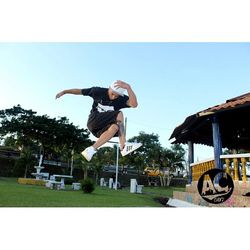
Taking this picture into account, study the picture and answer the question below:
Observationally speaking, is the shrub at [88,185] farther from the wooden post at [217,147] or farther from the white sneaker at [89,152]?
the wooden post at [217,147]

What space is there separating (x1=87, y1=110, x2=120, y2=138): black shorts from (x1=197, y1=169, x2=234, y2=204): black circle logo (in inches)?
86.5

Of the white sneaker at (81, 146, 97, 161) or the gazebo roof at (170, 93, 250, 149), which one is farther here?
the white sneaker at (81, 146, 97, 161)

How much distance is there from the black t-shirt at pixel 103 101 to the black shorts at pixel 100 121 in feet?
0.30

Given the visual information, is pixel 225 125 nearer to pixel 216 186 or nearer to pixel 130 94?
pixel 216 186

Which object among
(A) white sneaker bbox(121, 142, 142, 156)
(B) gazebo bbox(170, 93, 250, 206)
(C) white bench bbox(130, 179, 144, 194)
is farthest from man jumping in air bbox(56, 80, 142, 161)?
(C) white bench bbox(130, 179, 144, 194)

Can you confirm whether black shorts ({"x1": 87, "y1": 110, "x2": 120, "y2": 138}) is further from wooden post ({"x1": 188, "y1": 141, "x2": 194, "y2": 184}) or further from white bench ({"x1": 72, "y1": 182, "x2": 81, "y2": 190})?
wooden post ({"x1": 188, "y1": 141, "x2": 194, "y2": 184})

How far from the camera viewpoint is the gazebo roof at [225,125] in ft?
21.2

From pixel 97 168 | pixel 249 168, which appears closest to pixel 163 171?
pixel 97 168

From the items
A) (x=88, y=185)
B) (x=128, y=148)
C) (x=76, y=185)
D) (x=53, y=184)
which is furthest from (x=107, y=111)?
(x=53, y=184)

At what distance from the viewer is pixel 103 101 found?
677 cm

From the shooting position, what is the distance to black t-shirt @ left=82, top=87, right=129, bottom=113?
22.0 ft
